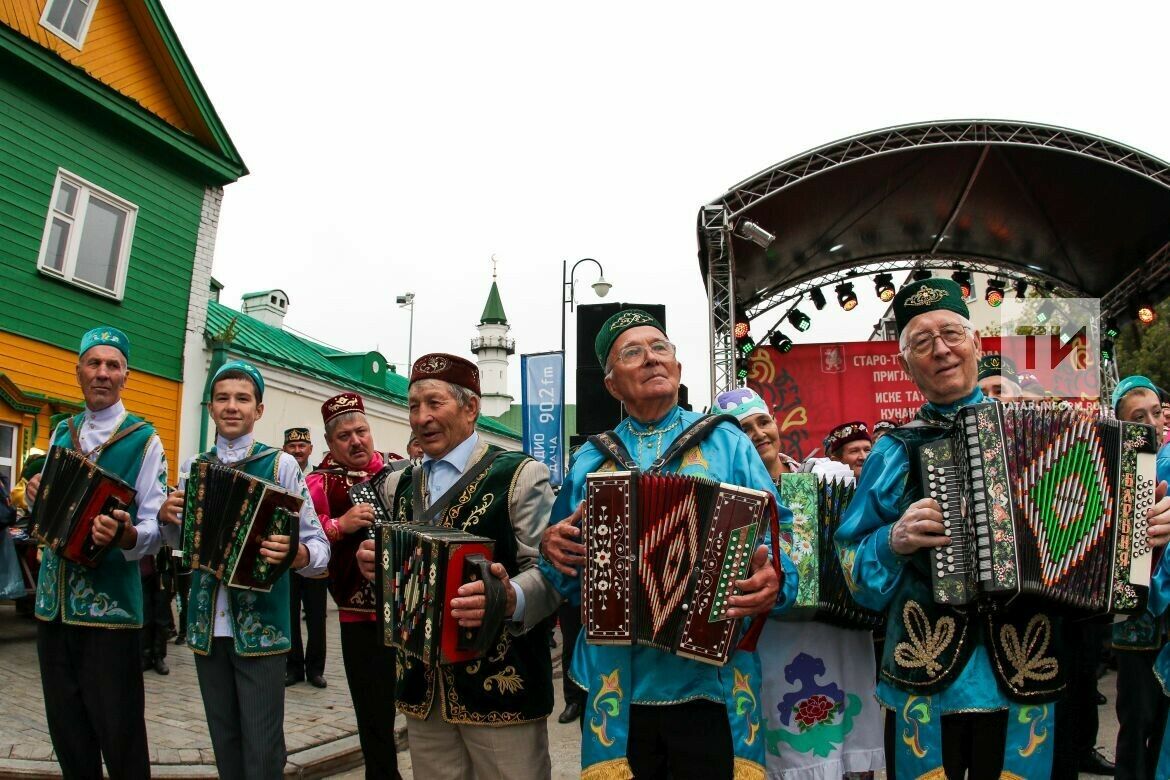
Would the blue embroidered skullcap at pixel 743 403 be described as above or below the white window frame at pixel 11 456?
below

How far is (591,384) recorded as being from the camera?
9.77 meters

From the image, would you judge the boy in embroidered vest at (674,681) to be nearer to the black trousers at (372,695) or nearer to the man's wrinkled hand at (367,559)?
the man's wrinkled hand at (367,559)

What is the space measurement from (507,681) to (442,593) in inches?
20.6

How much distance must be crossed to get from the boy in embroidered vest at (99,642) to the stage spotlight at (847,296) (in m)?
11.1

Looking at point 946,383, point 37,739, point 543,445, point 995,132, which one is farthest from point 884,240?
point 37,739

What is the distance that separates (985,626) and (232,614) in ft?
9.78

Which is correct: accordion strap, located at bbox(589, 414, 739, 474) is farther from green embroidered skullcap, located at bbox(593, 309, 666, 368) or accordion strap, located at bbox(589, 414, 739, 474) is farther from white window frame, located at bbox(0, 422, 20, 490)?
white window frame, located at bbox(0, 422, 20, 490)

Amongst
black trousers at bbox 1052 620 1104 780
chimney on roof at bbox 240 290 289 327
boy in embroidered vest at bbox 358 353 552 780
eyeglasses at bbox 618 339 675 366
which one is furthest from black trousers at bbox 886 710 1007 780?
chimney on roof at bbox 240 290 289 327

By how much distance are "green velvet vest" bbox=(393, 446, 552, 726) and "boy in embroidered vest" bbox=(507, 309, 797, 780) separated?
208 millimetres

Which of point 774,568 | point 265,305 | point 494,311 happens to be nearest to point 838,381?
point 774,568

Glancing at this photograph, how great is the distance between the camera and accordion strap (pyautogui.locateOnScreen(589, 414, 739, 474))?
271 centimetres

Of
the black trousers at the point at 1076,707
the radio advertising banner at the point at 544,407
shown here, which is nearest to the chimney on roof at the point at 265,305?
the radio advertising banner at the point at 544,407

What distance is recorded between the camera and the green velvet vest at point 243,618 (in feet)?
12.1

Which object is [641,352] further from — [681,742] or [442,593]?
[681,742]
